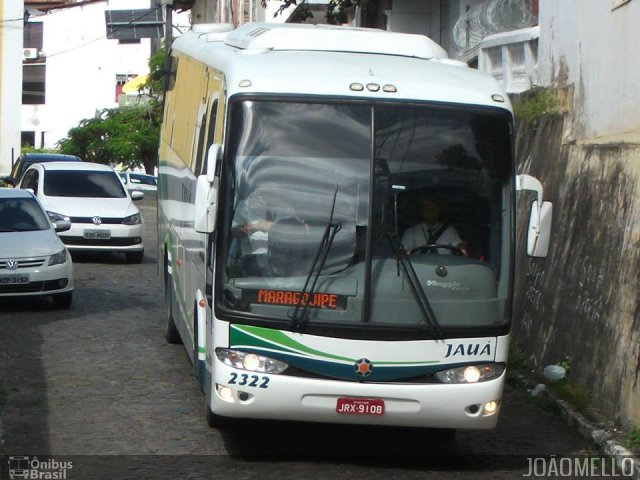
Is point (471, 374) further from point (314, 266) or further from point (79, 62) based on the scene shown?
point (79, 62)

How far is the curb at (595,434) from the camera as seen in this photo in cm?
873

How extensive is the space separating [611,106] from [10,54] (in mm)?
54753

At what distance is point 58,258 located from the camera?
15398 millimetres

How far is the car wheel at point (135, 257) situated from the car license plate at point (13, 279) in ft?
21.1

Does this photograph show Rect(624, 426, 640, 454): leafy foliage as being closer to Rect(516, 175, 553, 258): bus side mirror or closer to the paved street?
the paved street

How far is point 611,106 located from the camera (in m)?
11.5

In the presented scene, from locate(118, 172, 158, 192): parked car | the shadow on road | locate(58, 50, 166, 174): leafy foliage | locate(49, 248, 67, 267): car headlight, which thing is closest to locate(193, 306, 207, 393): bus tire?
the shadow on road

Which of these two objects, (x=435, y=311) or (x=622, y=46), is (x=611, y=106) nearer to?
(x=622, y=46)

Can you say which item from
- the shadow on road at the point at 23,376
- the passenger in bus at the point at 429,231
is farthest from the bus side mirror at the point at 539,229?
the shadow on road at the point at 23,376

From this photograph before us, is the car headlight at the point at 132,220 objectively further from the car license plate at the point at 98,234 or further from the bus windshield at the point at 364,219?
the bus windshield at the point at 364,219

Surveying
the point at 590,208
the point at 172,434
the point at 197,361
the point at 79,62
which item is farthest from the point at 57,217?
the point at 79,62

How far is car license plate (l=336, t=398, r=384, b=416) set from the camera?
7.93 meters

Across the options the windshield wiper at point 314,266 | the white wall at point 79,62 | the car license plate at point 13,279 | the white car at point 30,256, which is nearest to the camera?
the windshield wiper at point 314,266

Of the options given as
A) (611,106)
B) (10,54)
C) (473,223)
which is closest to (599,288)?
(611,106)
